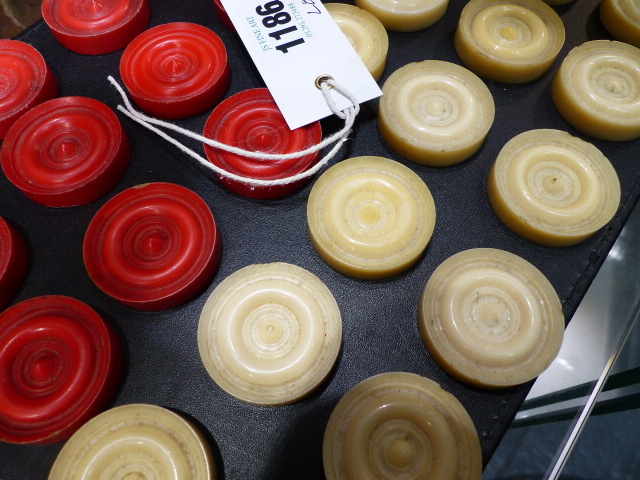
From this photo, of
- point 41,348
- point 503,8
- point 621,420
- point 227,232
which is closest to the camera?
point 41,348

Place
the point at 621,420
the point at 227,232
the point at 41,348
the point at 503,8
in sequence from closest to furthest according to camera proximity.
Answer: the point at 41,348 < the point at 227,232 < the point at 503,8 < the point at 621,420

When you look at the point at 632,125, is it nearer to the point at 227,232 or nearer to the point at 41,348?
the point at 227,232

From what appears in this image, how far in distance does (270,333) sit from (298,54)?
21.9 inches

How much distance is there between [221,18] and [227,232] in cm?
55

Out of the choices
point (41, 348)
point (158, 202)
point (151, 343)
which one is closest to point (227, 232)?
point (158, 202)

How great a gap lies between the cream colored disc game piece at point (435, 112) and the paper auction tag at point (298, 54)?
80 mm

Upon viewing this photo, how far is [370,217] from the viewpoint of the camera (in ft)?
2.99

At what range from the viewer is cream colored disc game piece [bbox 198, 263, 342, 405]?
798 millimetres

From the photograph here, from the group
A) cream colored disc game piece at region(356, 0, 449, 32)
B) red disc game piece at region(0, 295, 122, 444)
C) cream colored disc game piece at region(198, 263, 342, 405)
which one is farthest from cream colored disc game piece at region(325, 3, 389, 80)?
red disc game piece at region(0, 295, 122, 444)

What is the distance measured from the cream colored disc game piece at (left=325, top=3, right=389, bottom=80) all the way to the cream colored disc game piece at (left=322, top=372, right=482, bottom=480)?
0.66 metres

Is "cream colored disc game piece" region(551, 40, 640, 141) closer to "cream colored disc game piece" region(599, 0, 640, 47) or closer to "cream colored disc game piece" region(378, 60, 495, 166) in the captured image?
"cream colored disc game piece" region(599, 0, 640, 47)

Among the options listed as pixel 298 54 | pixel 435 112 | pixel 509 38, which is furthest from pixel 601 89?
pixel 298 54

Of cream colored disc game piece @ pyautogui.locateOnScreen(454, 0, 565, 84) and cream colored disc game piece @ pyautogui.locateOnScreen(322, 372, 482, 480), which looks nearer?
cream colored disc game piece @ pyautogui.locateOnScreen(322, 372, 482, 480)

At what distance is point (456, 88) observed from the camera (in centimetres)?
105
